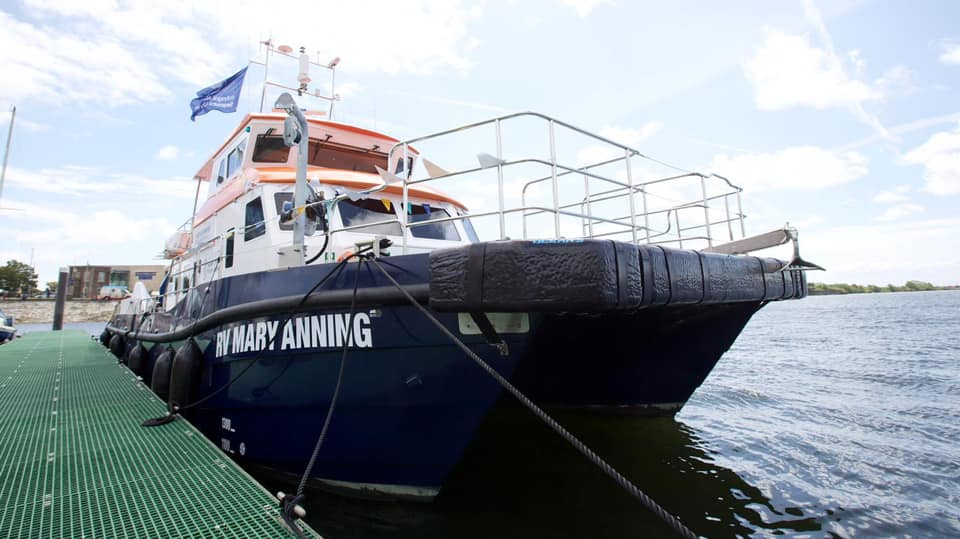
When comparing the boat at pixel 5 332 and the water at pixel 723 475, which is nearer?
the water at pixel 723 475

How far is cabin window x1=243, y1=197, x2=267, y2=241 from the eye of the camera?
16.7 ft

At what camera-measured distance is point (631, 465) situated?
530cm

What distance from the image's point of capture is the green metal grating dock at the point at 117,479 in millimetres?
2656

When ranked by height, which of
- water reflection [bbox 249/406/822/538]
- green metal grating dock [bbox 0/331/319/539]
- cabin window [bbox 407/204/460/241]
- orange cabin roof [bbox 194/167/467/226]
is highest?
orange cabin roof [bbox 194/167/467/226]

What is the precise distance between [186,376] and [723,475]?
215 inches

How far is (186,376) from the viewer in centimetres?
488

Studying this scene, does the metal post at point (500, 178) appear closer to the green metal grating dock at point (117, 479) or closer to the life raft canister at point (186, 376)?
the green metal grating dock at point (117, 479)

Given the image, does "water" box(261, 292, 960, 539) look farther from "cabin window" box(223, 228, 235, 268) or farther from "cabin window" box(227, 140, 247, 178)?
"cabin window" box(227, 140, 247, 178)

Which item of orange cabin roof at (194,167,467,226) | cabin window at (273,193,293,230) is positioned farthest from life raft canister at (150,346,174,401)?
cabin window at (273,193,293,230)

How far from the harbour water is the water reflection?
0.01 m

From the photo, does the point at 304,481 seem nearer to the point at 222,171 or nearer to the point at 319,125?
the point at 319,125

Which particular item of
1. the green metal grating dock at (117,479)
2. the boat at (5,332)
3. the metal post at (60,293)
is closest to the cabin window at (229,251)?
the green metal grating dock at (117,479)

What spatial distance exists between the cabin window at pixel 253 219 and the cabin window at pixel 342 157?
136 centimetres

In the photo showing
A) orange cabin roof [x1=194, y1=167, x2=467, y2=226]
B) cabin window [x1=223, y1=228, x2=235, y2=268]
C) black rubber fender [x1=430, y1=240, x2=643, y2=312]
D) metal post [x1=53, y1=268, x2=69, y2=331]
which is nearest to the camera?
black rubber fender [x1=430, y1=240, x2=643, y2=312]
